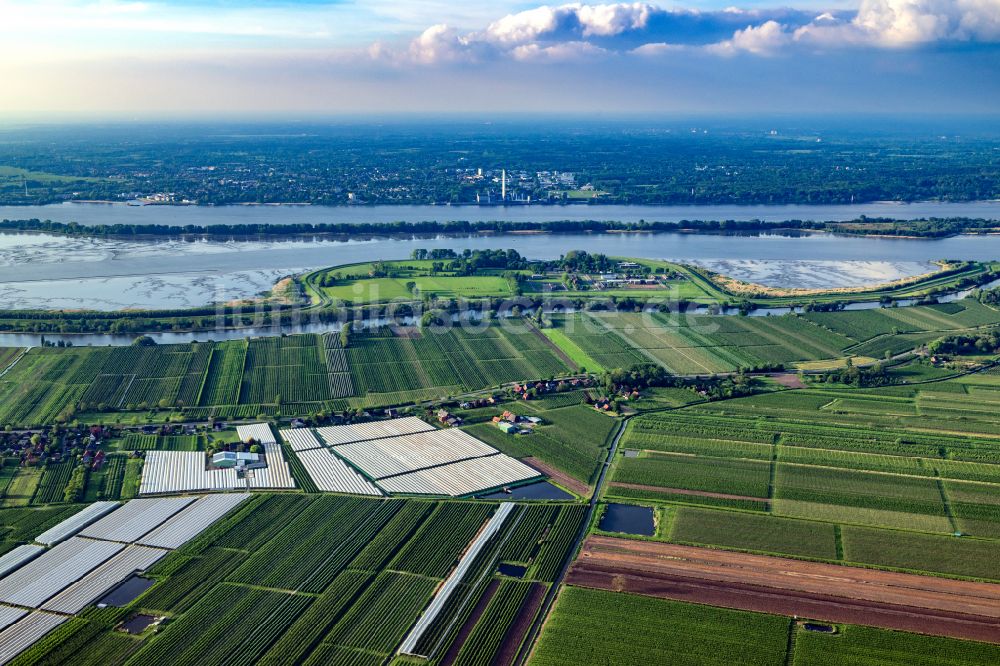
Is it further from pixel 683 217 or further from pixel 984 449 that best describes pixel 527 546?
pixel 683 217

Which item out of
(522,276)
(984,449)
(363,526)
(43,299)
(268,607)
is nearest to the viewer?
(268,607)

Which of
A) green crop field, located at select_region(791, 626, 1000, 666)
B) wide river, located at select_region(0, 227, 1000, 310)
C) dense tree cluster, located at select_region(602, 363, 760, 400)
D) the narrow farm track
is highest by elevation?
wide river, located at select_region(0, 227, 1000, 310)

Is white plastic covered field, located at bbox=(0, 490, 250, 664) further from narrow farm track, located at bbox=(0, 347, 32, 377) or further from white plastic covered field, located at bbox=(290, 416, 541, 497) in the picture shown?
narrow farm track, located at bbox=(0, 347, 32, 377)

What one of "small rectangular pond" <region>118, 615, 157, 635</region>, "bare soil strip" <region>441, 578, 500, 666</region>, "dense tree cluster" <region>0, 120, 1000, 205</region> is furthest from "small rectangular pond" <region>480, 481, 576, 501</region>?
"dense tree cluster" <region>0, 120, 1000, 205</region>

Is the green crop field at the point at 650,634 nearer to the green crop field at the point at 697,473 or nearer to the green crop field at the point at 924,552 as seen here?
the green crop field at the point at 924,552

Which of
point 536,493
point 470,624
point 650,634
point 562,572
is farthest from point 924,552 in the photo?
point 470,624

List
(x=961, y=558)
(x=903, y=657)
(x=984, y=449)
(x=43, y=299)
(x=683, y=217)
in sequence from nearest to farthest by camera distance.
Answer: (x=903, y=657)
(x=961, y=558)
(x=984, y=449)
(x=43, y=299)
(x=683, y=217)

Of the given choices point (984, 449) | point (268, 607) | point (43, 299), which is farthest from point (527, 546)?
point (43, 299)
